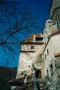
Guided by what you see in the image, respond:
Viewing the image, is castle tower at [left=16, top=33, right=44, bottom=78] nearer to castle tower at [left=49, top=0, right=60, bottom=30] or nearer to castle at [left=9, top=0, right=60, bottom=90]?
castle at [left=9, top=0, right=60, bottom=90]

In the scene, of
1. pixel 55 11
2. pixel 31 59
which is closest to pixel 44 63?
pixel 31 59

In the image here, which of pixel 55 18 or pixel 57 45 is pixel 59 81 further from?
pixel 55 18

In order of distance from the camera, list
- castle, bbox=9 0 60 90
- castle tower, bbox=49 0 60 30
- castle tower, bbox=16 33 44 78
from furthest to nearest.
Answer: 1. castle tower, bbox=16 33 44 78
2. castle tower, bbox=49 0 60 30
3. castle, bbox=9 0 60 90

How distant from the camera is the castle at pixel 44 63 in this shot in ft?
56.7

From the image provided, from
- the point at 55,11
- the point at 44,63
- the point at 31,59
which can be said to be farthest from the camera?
the point at 31,59

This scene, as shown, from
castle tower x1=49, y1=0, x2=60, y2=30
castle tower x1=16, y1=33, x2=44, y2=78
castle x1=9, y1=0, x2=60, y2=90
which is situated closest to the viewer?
castle x1=9, y1=0, x2=60, y2=90

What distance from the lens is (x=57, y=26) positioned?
22.8m

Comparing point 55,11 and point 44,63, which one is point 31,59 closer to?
point 44,63

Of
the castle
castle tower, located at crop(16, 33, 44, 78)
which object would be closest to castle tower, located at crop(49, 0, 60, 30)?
the castle

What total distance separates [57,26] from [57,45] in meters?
4.66

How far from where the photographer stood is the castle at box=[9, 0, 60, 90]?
56.7 ft

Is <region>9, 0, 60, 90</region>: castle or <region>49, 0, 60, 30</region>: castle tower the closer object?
<region>9, 0, 60, 90</region>: castle

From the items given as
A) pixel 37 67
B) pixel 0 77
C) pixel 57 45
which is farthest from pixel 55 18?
pixel 0 77

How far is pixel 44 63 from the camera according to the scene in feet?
80.7
